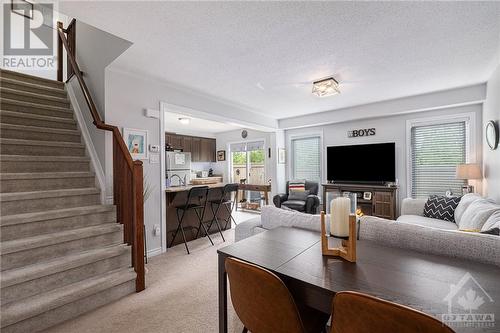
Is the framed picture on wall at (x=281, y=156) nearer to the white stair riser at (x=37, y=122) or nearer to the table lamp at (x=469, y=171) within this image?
the table lamp at (x=469, y=171)

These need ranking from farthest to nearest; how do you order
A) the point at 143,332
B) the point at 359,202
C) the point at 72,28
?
the point at 359,202
the point at 72,28
the point at 143,332

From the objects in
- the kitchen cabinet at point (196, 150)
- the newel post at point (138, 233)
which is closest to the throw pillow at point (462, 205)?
the newel post at point (138, 233)

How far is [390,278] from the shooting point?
1.03 metres

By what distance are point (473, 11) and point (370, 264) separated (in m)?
2.29

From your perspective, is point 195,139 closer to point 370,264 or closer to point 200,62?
point 200,62

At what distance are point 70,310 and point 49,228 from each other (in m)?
0.81

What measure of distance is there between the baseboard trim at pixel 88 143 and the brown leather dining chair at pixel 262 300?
2473mm

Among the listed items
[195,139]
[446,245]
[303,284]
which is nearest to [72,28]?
[195,139]

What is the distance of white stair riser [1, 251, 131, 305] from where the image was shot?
177cm

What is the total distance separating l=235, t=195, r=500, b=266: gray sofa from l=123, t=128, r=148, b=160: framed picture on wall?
1.80 m

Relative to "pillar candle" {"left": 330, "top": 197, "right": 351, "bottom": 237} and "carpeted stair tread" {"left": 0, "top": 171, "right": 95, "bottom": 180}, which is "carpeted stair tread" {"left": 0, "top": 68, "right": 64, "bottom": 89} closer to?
"carpeted stair tread" {"left": 0, "top": 171, "right": 95, "bottom": 180}

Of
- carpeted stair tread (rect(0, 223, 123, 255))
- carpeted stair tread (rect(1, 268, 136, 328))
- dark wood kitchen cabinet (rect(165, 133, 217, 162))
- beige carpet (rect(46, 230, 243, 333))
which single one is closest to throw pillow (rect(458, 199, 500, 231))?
beige carpet (rect(46, 230, 243, 333))

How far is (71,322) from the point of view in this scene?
1.88m

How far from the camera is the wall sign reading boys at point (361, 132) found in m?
5.02
